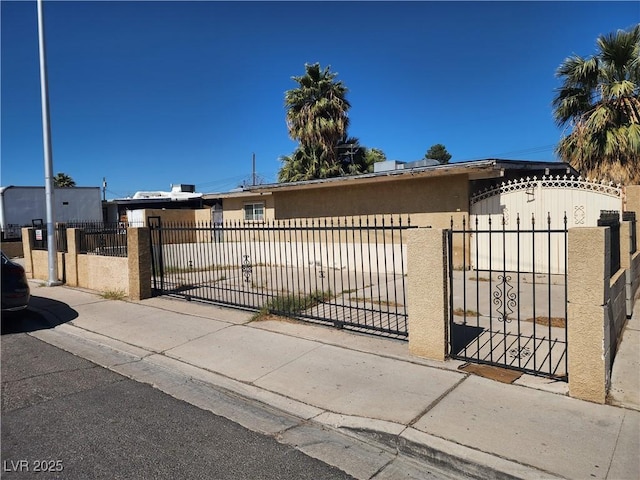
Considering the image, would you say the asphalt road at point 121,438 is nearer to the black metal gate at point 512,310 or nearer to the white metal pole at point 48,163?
the black metal gate at point 512,310

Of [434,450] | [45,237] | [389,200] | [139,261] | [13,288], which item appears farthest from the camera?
[389,200]

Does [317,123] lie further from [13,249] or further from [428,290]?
[428,290]

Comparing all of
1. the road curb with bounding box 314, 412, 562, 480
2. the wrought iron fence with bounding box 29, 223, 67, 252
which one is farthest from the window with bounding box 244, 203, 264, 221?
the road curb with bounding box 314, 412, 562, 480

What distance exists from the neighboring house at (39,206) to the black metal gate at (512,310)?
22.6 m

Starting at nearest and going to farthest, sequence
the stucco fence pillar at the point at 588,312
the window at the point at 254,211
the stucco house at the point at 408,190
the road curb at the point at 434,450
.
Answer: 1. the road curb at the point at 434,450
2. the stucco fence pillar at the point at 588,312
3. the stucco house at the point at 408,190
4. the window at the point at 254,211

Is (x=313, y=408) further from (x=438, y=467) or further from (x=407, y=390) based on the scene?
(x=438, y=467)

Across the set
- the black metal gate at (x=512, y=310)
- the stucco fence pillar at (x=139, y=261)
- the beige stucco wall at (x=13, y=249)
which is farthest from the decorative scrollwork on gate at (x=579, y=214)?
the beige stucco wall at (x=13, y=249)

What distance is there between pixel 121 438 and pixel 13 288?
5612mm

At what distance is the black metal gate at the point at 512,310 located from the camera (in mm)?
5062

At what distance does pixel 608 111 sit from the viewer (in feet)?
39.3

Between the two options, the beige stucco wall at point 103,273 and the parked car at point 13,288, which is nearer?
the parked car at point 13,288

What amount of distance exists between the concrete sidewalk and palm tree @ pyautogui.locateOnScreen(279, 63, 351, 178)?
17982 mm

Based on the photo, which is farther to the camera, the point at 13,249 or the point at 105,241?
the point at 13,249

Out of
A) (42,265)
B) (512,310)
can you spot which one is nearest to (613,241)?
(512,310)
